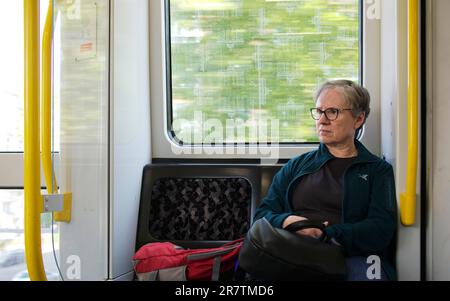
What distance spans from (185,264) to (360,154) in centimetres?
93

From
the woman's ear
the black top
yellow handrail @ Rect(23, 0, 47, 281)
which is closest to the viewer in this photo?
yellow handrail @ Rect(23, 0, 47, 281)

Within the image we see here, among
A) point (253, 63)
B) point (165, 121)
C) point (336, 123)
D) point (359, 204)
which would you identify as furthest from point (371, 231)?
point (165, 121)

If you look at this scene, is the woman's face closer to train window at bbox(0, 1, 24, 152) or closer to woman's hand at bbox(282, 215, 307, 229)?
woman's hand at bbox(282, 215, 307, 229)

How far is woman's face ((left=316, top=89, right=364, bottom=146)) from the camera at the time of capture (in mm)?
2289

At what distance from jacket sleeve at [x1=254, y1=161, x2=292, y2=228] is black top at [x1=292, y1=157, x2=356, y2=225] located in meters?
0.06

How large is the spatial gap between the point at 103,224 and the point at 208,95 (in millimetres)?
964

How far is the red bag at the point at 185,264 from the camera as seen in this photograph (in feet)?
7.43

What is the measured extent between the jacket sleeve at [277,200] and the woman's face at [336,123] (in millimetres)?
237

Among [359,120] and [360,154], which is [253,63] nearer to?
[359,120]

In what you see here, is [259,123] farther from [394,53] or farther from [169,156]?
[394,53]

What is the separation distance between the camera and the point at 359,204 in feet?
7.14

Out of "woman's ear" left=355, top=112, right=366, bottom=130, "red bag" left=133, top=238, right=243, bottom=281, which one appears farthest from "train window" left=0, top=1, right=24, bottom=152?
"woman's ear" left=355, top=112, right=366, bottom=130

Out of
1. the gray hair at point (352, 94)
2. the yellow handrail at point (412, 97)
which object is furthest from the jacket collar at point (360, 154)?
the yellow handrail at point (412, 97)

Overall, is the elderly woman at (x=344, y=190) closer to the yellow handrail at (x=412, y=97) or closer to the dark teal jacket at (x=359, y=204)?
the dark teal jacket at (x=359, y=204)
